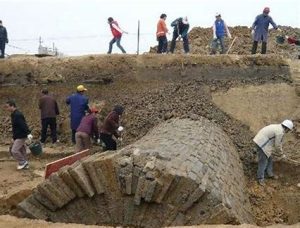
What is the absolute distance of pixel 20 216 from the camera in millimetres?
6922

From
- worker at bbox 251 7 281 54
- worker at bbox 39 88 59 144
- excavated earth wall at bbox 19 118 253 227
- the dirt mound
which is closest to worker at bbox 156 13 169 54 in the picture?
worker at bbox 251 7 281 54

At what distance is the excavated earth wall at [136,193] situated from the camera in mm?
6379

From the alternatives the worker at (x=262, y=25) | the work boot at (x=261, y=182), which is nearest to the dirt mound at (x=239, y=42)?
the worker at (x=262, y=25)

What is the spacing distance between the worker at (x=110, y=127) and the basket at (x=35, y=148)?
2093 mm

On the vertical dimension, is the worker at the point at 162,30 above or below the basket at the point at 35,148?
above

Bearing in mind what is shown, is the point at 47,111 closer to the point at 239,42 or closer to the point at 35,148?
the point at 35,148

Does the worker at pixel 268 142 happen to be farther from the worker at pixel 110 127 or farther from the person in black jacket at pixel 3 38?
the person in black jacket at pixel 3 38

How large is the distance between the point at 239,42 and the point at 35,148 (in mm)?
12450

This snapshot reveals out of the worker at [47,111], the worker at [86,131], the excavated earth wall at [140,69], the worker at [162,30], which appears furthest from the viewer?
the worker at [162,30]

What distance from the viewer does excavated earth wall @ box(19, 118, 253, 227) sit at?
251 inches

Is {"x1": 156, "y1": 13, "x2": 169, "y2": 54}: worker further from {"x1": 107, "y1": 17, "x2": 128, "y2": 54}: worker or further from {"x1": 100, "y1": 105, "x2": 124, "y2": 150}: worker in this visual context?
{"x1": 100, "y1": 105, "x2": 124, "y2": 150}: worker

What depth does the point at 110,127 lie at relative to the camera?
10070mm

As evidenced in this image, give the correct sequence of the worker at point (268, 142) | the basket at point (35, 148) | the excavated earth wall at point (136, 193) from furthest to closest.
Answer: the basket at point (35, 148)
the worker at point (268, 142)
the excavated earth wall at point (136, 193)

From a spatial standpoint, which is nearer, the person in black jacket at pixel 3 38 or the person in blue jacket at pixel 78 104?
the person in blue jacket at pixel 78 104
